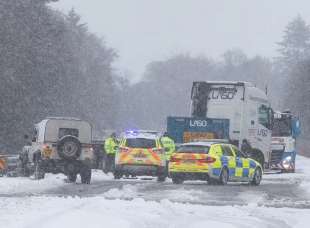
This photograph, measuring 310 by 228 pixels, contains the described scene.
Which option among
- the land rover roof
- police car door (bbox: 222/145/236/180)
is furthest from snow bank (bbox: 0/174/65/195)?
police car door (bbox: 222/145/236/180)

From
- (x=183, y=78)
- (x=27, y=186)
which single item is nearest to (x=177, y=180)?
(x=27, y=186)

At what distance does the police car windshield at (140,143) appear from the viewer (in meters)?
30.0

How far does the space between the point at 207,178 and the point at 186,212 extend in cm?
1163

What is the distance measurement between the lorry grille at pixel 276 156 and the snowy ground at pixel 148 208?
17866mm

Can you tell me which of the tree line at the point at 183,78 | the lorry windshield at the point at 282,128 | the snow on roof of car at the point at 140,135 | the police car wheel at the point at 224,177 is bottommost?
the police car wheel at the point at 224,177

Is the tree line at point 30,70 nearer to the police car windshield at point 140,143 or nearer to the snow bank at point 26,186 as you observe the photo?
the police car windshield at point 140,143

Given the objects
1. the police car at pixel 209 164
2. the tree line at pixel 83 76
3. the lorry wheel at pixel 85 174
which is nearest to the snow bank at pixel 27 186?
the lorry wheel at pixel 85 174

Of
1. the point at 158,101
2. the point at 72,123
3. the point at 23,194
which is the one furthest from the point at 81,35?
the point at 23,194

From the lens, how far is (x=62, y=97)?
76.4 m

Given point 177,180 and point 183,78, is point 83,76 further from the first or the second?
point 183,78

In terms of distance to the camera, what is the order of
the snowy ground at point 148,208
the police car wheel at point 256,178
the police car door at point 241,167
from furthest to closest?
the police car wheel at point 256,178 → the police car door at point 241,167 → the snowy ground at point 148,208

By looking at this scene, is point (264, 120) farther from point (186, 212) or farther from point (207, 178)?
point (186, 212)

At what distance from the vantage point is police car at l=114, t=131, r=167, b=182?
2984 centimetres

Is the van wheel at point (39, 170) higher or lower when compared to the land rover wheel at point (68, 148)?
lower
